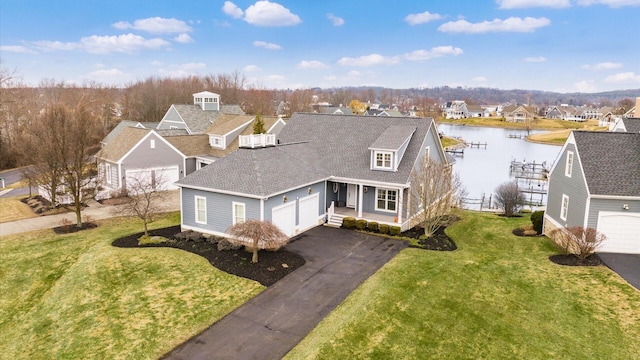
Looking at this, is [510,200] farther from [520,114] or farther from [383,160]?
[520,114]

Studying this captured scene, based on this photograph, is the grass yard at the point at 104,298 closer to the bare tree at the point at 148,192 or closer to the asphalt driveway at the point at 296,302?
the asphalt driveway at the point at 296,302

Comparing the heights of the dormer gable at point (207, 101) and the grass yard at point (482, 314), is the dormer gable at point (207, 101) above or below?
above

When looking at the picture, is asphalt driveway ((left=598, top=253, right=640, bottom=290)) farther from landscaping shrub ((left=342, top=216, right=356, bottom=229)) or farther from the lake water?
the lake water

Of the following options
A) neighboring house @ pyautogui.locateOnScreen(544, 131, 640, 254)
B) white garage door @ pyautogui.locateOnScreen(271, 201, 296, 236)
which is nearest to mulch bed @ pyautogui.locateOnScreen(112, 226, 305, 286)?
white garage door @ pyautogui.locateOnScreen(271, 201, 296, 236)

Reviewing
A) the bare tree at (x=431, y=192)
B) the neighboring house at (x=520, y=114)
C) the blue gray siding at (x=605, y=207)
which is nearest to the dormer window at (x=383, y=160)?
the bare tree at (x=431, y=192)

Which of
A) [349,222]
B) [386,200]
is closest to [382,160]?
[386,200]

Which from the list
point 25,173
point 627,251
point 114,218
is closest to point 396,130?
point 627,251
